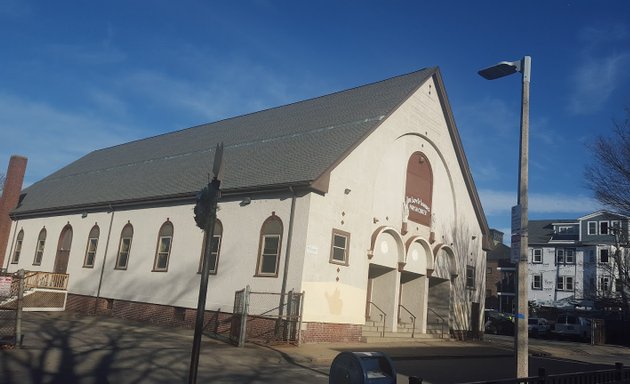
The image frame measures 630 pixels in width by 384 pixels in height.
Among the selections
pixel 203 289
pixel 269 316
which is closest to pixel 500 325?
pixel 269 316

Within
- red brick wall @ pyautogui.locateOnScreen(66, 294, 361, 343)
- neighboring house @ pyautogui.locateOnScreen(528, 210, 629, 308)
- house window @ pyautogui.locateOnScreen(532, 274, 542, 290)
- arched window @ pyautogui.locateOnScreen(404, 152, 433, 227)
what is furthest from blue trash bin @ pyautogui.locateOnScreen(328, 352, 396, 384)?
house window @ pyautogui.locateOnScreen(532, 274, 542, 290)

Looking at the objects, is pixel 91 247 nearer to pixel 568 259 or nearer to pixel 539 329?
pixel 539 329

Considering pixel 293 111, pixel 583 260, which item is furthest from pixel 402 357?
pixel 583 260

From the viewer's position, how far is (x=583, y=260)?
5956cm

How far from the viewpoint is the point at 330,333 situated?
19.9 meters

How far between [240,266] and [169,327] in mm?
4360

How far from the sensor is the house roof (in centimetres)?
2166

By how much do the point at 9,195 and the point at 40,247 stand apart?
5.59m

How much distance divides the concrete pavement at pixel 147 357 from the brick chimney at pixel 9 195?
17362 mm

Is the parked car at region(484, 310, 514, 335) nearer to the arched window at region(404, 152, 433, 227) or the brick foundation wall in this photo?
the arched window at region(404, 152, 433, 227)

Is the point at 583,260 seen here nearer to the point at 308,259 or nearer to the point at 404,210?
the point at 404,210

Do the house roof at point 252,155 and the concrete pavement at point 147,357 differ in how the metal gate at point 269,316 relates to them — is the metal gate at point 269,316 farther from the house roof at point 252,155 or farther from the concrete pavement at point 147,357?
the house roof at point 252,155

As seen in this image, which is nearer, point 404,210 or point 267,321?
point 267,321

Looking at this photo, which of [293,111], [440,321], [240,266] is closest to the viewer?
[240,266]
